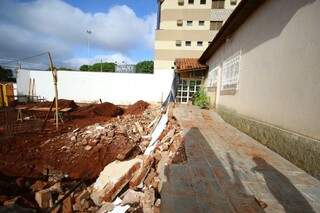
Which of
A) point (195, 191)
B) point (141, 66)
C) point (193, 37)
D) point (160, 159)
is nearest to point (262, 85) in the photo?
point (160, 159)

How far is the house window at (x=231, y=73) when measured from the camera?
8180mm

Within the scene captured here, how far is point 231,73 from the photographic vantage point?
29.5 feet

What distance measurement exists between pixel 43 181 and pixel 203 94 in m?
10.6

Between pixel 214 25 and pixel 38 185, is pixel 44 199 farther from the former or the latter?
pixel 214 25

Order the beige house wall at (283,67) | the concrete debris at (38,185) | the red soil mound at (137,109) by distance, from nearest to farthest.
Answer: the beige house wall at (283,67) → the concrete debris at (38,185) → the red soil mound at (137,109)

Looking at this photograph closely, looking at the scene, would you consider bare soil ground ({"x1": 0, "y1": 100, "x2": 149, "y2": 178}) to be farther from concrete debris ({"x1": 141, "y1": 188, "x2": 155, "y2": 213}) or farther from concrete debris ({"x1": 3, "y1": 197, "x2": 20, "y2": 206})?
concrete debris ({"x1": 141, "y1": 188, "x2": 155, "y2": 213})

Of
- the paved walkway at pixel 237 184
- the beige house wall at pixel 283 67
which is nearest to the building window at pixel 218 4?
the beige house wall at pixel 283 67

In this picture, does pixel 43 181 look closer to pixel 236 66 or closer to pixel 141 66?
pixel 236 66

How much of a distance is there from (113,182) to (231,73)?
6834 millimetres

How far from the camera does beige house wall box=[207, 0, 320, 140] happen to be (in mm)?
3730

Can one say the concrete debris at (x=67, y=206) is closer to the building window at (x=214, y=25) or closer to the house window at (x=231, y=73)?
the house window at (x=231, y=73)

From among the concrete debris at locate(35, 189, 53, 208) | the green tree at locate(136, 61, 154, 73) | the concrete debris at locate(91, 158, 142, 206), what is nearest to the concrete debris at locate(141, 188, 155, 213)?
the concrete debris at locate(91, 158, 142, 206)

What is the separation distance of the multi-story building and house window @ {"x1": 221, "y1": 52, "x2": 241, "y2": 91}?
1684 cm

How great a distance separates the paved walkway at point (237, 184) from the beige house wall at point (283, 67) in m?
0.79
